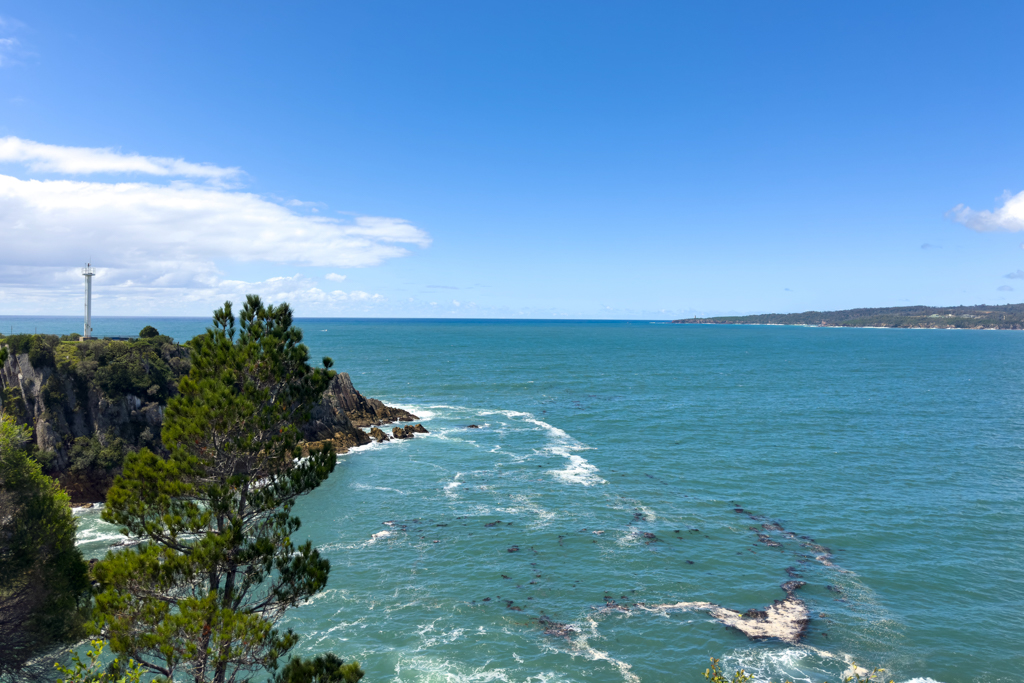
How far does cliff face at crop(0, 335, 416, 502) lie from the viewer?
53938mm

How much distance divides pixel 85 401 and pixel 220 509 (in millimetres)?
51798

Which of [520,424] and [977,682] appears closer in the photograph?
[977,682]

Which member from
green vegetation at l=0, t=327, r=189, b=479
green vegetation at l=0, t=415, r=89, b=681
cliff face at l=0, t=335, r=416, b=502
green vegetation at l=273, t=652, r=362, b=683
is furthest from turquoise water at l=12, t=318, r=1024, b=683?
green vegetation at l=0, t=415, r=89, b=681

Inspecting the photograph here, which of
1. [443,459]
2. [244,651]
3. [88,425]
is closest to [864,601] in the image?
[244,651]

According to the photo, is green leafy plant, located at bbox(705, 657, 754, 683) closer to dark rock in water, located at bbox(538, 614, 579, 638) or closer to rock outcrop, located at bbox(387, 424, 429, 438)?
dark rock in water, located at bbox(538, 614, 579, 638)

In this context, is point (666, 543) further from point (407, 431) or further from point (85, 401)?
point (85, 401)

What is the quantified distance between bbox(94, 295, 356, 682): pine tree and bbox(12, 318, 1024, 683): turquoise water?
1219cm

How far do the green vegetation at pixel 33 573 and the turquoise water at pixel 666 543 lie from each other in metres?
11.8

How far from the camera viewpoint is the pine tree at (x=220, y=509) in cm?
1753

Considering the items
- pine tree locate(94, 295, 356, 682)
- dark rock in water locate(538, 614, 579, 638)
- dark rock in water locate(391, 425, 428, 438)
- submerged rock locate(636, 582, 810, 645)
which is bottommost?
dark rock in water locate(538, 614, 579, 638)

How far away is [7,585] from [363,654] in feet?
53.1

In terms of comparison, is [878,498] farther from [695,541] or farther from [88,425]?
[88,425]

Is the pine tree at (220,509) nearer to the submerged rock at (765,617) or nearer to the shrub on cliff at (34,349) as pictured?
the submerged rock at (765,617)

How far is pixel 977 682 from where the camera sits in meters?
27.3
